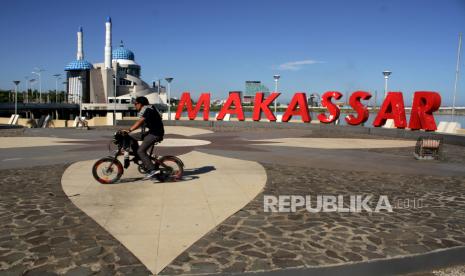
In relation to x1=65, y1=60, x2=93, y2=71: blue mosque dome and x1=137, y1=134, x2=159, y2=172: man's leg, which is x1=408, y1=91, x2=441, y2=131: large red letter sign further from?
x1=65, y1=60, x2=93, y2=71: blue mosque dome

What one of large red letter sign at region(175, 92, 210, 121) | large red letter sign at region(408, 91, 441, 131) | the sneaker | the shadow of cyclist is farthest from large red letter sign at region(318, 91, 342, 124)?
the sneaker

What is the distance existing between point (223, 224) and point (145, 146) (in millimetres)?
3315

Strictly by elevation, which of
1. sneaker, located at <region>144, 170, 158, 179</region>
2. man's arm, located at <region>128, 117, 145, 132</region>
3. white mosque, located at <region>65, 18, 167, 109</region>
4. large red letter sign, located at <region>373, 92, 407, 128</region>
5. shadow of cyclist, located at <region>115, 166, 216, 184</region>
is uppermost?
white mosque, located at <region>65, 18, 167, 109</region>

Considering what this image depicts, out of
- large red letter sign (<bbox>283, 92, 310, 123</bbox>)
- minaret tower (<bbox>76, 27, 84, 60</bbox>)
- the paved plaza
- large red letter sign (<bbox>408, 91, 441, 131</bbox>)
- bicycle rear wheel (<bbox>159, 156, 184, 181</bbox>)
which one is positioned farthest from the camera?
minaret tower (<bbox>76, 27, 84, 60</bbox>)

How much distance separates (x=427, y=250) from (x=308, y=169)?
658cm

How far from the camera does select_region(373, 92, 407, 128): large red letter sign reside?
82.6 feet

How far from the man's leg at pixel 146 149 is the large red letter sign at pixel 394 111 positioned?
817 inches

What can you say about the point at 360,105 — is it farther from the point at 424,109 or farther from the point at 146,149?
the point at 146,149

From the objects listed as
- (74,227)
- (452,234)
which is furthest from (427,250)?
(74,227)

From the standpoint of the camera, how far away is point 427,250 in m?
5.46

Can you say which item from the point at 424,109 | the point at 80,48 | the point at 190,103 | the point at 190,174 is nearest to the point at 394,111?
the point at 424,109

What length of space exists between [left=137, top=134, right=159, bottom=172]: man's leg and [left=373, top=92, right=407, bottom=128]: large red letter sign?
68.1ft

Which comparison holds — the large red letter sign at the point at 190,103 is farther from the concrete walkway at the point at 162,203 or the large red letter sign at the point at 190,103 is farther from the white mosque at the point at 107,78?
the white mosque at the point at 107,78

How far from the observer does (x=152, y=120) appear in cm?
881
